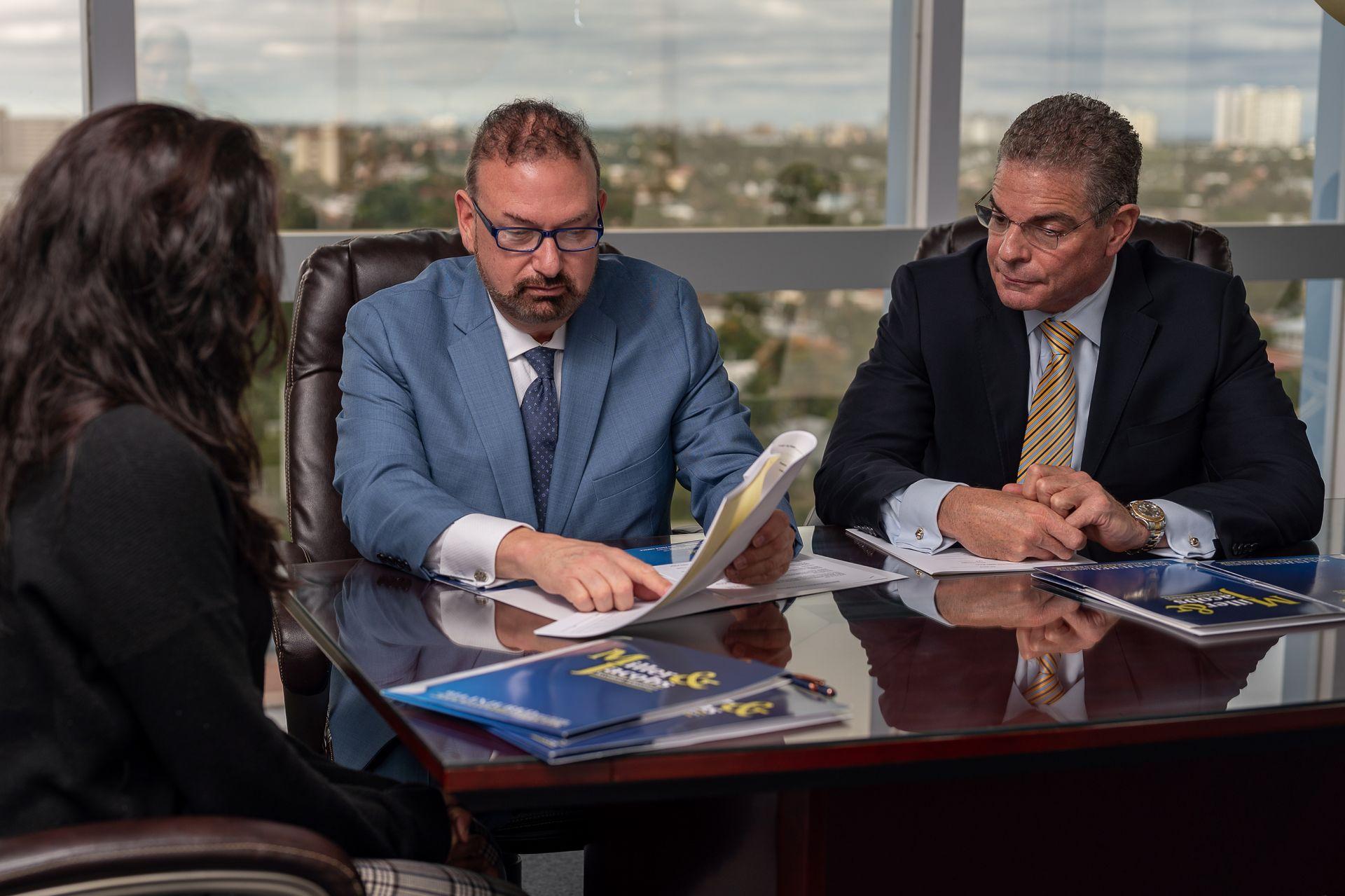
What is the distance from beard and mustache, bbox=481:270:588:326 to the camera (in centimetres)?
221

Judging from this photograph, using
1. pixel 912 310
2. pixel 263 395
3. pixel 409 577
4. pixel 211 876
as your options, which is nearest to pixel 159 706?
pixel 211 876

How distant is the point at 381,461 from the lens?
2.11 m

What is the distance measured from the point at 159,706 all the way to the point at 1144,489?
1914 millimetres

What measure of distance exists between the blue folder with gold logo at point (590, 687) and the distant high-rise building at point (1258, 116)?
348 cm

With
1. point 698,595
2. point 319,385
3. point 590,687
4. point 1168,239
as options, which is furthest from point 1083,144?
point 590,687

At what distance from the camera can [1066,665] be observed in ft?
4.90

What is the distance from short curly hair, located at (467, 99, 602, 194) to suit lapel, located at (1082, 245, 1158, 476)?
3.40 ft

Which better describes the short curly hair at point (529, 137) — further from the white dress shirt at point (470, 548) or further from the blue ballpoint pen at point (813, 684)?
the blue ballpoint pen at point (813, 684)

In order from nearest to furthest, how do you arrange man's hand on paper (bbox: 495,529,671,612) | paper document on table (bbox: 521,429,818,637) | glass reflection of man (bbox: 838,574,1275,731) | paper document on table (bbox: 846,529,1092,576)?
glass reflection of man (bbox: 838,574,1275,731) < paper document on table (bbox: 521,429,818,637) < man's hand on paper (bbox: 495,529,671,612) < paper document on table (bbox: 846,529,1092,576)

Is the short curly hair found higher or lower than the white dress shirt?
higher

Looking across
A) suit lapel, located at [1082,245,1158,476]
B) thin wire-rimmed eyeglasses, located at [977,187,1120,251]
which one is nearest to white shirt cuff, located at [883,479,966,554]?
suit lapel, located at [1082,245,1158,476]

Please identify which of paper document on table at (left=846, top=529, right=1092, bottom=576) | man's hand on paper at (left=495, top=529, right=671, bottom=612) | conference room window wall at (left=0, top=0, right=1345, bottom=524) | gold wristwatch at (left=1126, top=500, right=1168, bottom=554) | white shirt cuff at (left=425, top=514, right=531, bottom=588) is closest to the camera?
man's hand on paper at (left=495, top=529, right=671, bottom=612)

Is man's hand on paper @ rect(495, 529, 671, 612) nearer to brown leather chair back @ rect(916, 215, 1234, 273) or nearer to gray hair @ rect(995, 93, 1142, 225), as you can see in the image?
gray hair @ rect(995, 93, 1142, 225)

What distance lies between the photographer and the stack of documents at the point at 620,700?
121cm
